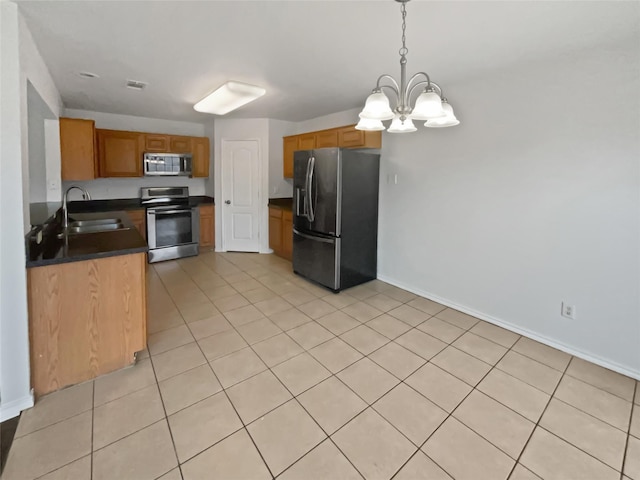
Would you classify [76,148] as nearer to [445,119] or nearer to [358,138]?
[358,138]

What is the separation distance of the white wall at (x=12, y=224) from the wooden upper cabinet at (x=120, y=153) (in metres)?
3.07

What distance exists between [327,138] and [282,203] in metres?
1.44

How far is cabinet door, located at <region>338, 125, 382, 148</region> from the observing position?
375 cm

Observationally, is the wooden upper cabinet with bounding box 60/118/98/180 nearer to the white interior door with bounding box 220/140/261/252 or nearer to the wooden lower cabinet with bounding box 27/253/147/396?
the white interior door with bounding box 220/140/261/252

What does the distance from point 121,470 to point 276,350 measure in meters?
1.19

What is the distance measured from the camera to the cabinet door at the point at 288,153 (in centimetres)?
500

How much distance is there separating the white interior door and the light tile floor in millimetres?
2521

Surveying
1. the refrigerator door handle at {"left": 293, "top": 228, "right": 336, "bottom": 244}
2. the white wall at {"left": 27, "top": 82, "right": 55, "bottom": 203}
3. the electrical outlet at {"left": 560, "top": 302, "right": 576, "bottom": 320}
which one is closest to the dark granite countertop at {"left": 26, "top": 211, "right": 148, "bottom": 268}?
the white wall at {"left": 27, "top": 82, "right": 55, "bottom": 203}

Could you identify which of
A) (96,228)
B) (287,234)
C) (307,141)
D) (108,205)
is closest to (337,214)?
(287,234)

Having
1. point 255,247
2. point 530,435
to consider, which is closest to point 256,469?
point 530,435

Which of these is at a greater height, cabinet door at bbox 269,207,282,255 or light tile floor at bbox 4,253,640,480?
cabinet door at bbox 269,207,282,255

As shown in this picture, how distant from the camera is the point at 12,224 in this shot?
172 cm

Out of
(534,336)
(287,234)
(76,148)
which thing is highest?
(76,148)

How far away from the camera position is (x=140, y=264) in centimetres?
221
